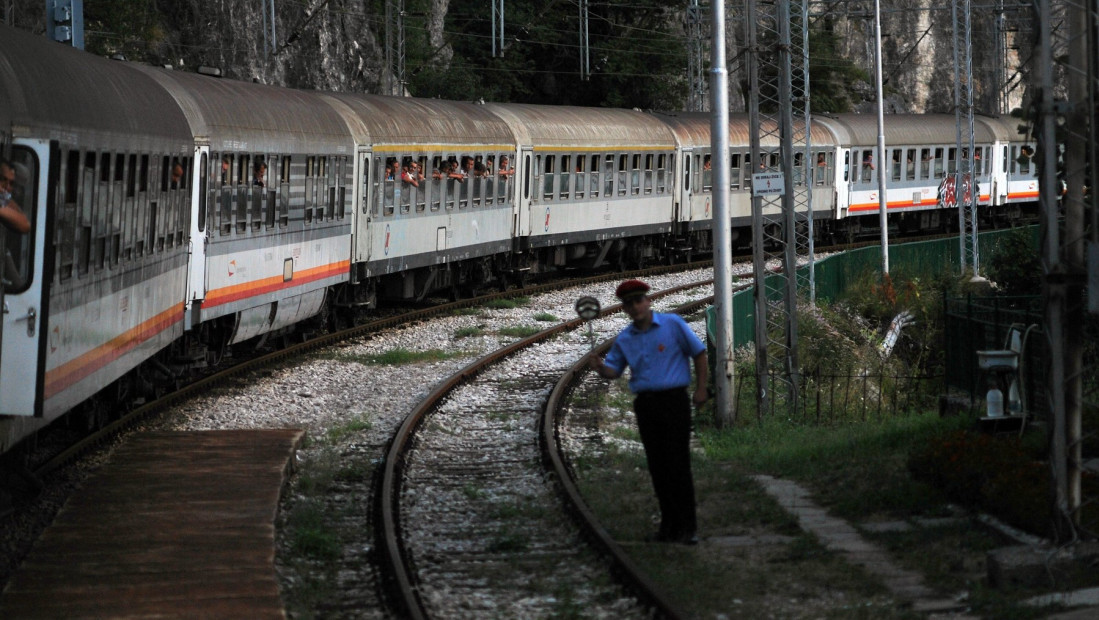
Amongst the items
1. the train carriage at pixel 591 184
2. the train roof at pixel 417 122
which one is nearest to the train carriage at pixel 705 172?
the train carriage at pixel 591 184

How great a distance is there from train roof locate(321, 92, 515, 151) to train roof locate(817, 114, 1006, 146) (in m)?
16.5

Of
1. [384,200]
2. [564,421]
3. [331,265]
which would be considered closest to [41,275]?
[564,421]

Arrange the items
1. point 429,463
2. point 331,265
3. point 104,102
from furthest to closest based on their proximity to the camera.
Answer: point 331,265 → point 429,463 → point 104,102

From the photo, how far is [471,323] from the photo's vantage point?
2547 cm

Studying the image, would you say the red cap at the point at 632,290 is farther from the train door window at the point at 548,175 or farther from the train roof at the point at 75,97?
the train door window at the point at 548,175

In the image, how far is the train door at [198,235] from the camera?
16.6 meters

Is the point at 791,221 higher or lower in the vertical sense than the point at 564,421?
higher

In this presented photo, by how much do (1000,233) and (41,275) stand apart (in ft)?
114

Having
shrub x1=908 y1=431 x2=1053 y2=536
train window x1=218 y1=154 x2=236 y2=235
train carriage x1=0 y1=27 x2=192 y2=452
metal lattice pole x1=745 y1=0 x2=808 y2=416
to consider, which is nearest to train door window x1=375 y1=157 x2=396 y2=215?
train window x1=218 y1=154 x2=236 y2=235

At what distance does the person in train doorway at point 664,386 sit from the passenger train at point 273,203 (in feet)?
7.79

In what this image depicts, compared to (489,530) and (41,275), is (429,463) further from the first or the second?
(41,275)

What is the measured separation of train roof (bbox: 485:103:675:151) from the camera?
32000 mm

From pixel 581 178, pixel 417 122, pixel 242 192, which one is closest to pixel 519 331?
pixel 417 122

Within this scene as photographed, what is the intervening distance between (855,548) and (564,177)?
23563mm
